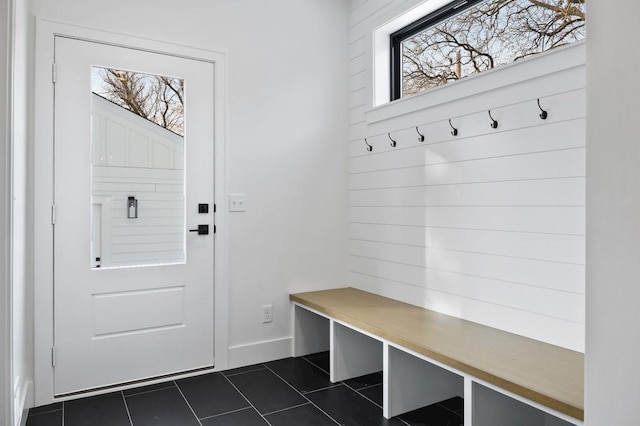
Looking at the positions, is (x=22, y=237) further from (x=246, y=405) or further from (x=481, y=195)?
(x=481, y=195)

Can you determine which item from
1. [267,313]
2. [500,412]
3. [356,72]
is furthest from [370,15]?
[500,412]

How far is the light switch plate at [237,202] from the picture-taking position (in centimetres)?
289

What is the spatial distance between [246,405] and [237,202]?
1235 millimetres

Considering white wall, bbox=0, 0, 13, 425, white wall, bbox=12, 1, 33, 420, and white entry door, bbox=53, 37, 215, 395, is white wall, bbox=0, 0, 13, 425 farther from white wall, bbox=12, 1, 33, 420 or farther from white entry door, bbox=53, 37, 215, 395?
white entry door, bbox=53, 37, 215, 395

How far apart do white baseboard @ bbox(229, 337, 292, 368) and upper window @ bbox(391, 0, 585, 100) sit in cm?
191

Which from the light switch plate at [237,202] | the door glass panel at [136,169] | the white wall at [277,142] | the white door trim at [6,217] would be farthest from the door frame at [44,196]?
the light switch plate at [237,202]

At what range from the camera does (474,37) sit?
101 inches

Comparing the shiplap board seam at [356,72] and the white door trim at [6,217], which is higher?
the shiplap board seam at [356,72]

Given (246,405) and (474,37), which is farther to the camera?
(474,37)

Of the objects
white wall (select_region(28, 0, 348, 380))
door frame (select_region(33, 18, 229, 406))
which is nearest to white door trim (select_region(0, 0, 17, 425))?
door frame (select_region(33, 18, 229, 406))

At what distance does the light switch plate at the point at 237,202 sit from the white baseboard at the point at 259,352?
0.91 meters

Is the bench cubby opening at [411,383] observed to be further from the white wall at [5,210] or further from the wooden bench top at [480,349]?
the white wall at [5,210]

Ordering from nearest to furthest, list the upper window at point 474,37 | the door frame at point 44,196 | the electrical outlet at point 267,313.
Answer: the upper window at point 474,37
the door frame at point 44,196
the electrical outlet at point 267,313

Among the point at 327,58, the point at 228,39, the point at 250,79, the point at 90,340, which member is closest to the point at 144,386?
the point at 90,340
